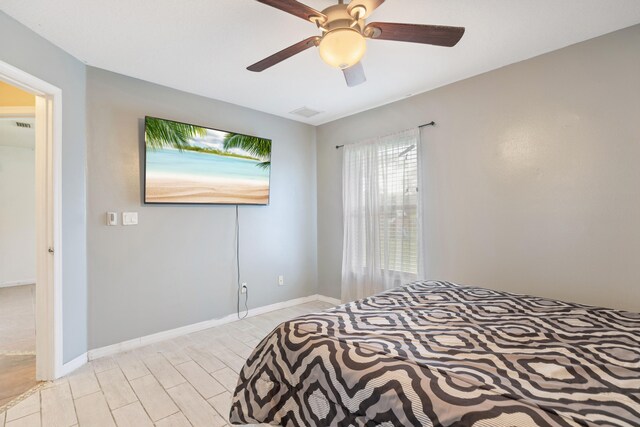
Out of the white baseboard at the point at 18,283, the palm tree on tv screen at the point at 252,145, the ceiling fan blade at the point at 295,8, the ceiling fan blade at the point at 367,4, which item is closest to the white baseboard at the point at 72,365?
the palm tree on tv screen at the point at 252,145

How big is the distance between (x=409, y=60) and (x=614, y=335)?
7.13 feet

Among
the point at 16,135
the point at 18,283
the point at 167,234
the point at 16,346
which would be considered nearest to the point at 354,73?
the point at 167,234

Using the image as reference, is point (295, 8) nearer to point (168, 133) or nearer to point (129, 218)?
point (168, 133)

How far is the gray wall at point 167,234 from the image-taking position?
8.47 feet

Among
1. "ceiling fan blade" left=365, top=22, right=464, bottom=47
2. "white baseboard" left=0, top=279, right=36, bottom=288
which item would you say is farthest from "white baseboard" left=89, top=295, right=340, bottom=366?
"white baseboard" left=0, top=279, right=36, bottom=288

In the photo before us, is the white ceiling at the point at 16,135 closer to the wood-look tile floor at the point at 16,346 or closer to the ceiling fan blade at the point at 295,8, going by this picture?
the wood-look tile floor at the point at 16,346

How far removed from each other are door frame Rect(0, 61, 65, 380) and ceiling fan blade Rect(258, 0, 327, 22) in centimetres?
190

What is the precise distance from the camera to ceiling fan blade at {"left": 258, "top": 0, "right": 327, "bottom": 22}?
53.9 inches

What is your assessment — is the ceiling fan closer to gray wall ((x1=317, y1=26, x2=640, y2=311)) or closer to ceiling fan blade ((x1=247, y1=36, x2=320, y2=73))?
ceiling fan blade ((x1=247, y1=36, x2=320, y2=73))

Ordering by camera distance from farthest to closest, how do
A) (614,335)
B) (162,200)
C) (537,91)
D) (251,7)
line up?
(162,200) < (537,91) < (251,7) < (614,335)

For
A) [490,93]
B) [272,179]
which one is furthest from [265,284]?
[490,93]

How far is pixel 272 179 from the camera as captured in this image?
3.77 metres

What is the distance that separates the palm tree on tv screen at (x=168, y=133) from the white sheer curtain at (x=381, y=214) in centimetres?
177

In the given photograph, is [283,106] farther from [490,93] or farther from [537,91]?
[537,91]
